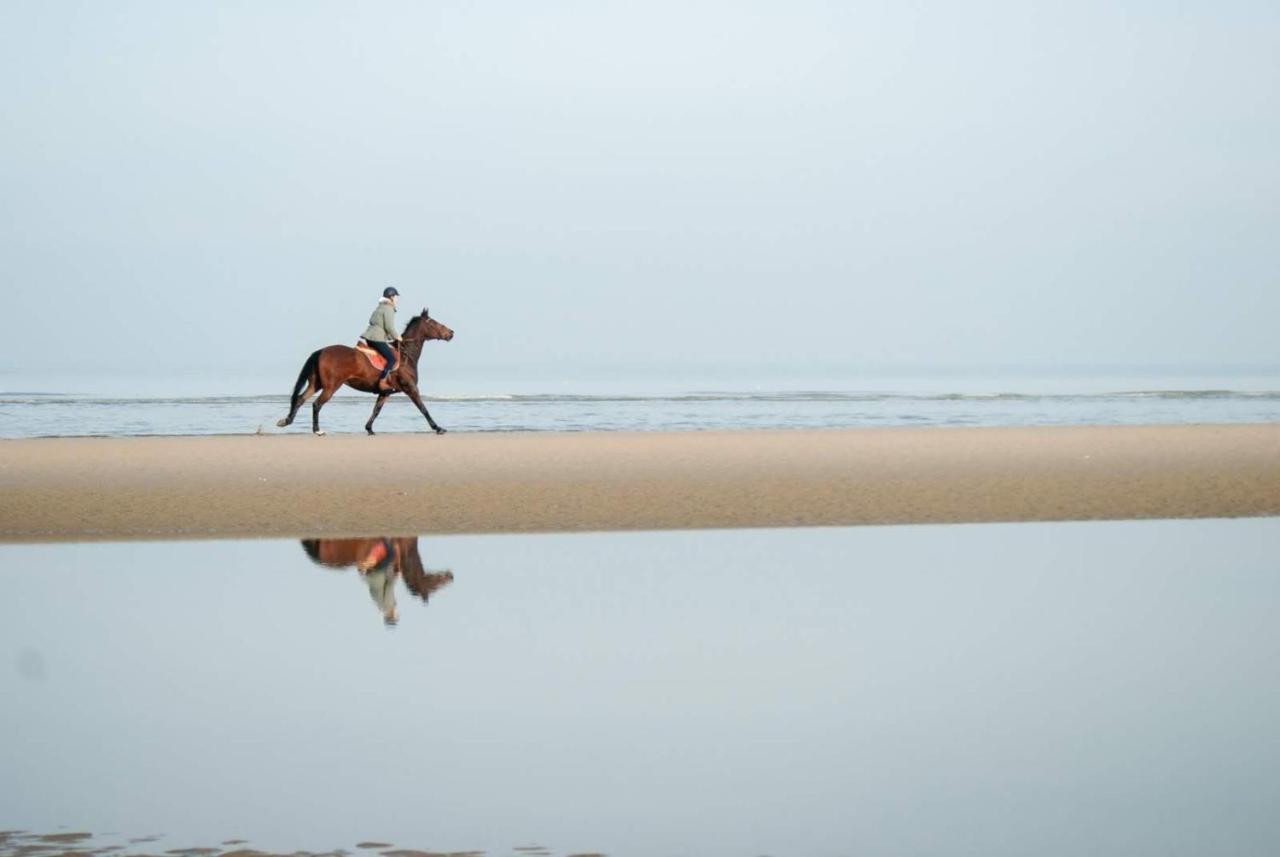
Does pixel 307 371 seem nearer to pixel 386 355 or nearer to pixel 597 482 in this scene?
pixel 386 355

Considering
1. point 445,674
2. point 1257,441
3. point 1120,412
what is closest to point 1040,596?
point 445,674

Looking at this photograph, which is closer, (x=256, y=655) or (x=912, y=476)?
(x=256, y=655)

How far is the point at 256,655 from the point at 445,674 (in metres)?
1.15

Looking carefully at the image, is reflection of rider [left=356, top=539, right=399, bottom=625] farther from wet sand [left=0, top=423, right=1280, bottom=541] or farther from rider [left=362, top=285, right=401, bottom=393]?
rider [left=362, top=285, right=401, bottom=393]

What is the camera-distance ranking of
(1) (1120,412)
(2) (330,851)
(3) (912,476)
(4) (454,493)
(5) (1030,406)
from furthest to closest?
(5) (1030,406)
(1) (1120,412)
(3) (912,476)
(4) (454,493)
(2) (330,851)

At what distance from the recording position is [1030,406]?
37.1 m

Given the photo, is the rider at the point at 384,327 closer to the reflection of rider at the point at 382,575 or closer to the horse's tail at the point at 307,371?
the horse's tail at the point at 307,371

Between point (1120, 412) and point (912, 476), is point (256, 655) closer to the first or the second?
point (912, 476)

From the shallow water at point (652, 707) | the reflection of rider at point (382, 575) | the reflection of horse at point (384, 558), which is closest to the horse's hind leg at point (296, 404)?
the reflection of horse at point (384, 558)

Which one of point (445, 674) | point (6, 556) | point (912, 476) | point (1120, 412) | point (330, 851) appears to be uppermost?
point (1120, 412)

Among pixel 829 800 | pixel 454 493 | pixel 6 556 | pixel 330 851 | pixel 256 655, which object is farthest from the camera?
pixel 454 493

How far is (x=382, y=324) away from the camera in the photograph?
24.5 metres

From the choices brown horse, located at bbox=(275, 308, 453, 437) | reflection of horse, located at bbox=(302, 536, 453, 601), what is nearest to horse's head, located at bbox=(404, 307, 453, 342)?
brown horse, located at bbox=(275, 308, 453, 437)

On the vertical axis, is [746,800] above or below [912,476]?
below
